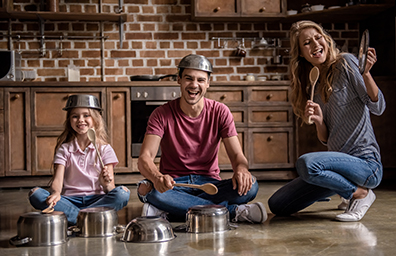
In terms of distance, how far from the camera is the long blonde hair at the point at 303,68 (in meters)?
2.41

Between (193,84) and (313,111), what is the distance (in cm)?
61

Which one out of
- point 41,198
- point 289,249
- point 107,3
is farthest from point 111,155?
point 107,3

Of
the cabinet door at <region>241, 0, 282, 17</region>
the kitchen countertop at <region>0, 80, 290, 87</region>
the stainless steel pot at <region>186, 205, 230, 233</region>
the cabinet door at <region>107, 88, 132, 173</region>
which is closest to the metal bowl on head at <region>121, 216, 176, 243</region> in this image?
the stainless steel pot at <region>186, 205, 230, 233</region>

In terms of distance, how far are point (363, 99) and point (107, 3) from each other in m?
3.12

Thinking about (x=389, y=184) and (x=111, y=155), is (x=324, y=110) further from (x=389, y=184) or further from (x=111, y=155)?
(x=389, y=184)

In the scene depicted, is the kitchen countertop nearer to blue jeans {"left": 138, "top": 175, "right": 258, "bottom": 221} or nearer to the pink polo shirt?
the pink polo shirt

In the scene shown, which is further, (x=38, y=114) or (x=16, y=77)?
(x=16, y=77)

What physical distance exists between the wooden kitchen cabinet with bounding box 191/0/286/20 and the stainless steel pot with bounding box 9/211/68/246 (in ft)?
9.90

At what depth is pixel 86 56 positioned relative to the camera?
15.2ft

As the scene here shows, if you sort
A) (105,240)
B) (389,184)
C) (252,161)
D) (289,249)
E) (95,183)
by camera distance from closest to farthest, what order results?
(289,249) < (105,240) < (95,183) < (389,184) < (252,161)


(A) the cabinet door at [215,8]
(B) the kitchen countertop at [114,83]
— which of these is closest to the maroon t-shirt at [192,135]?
(B) the kitchen countertop at [114,83]

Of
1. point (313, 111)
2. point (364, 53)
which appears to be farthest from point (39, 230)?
point (364, 53)

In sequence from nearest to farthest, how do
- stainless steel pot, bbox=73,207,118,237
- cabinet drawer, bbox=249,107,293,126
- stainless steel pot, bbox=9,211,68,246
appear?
stainless steel pot, bbox=9,211,68,246 → stainless steel pot, bbox=73,207,118,237 → cabinet drawer, bbox=249,107,293,126

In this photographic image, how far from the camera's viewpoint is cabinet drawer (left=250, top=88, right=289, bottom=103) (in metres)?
4.18
